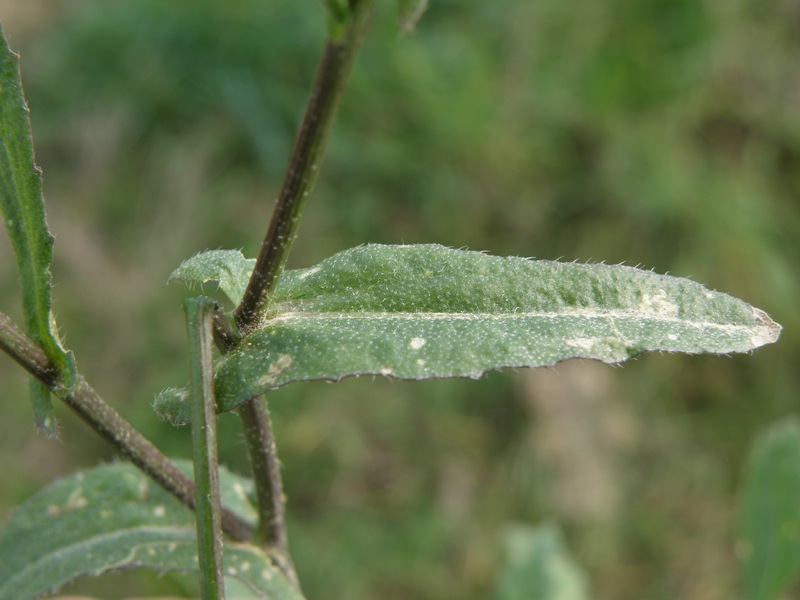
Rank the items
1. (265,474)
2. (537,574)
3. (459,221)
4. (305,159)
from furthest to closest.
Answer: (459,221)
(537,574)
(265,474)
(305,159)

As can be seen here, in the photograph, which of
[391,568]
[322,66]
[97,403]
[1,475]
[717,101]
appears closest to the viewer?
[322,66]

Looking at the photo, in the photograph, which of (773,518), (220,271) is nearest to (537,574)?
(773,518)

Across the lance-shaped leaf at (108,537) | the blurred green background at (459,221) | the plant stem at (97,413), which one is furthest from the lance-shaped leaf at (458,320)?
the blurred green background at (459,221)

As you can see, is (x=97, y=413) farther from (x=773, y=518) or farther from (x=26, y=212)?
(x=773, y=518)

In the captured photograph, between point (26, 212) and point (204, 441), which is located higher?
point (26, 212)

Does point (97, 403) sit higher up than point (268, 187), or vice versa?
point (268, 187)

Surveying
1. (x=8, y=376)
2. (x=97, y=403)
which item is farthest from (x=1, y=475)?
(x=97, y=403)

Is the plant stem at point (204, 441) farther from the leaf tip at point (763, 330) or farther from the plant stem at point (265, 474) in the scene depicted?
the leaf tip at point (763, 330)

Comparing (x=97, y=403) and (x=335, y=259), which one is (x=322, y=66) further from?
(x=97, y=403)
